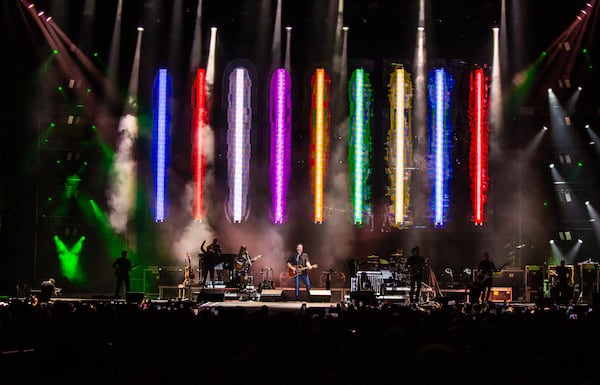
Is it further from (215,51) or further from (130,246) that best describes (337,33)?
(130,246)

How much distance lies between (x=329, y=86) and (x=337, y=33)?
1644 millimetres

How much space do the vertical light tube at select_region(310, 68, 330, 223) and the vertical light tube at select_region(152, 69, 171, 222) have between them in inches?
179

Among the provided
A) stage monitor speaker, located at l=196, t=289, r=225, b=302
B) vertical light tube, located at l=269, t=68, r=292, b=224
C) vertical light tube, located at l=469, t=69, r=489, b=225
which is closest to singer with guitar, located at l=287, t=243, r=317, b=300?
stage monitor speaker, located at l=196, t=289, r=225, b=302

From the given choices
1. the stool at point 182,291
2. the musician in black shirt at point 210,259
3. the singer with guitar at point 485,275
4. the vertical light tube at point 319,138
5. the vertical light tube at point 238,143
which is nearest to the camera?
the singer with guitar at point 485,275

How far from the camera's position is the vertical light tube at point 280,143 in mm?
23141

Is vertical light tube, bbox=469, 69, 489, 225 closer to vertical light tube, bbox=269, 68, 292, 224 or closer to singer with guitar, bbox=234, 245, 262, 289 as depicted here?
vertical light tube, bbox=269, 68, 292, 224

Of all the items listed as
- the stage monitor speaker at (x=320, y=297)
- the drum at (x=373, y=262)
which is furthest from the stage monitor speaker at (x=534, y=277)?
the stage monitor speaker at (x=320, y=297)

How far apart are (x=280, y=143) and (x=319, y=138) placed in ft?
4.12

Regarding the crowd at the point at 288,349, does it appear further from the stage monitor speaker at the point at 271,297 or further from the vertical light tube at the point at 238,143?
the vertical light tube at the point at 238,143

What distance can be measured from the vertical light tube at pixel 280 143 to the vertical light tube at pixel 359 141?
1955mm

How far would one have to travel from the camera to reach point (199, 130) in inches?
914

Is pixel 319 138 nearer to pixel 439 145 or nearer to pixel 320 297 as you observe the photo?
pixel 439 145

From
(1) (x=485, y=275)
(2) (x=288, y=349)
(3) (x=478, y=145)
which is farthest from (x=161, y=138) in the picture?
(2) (x=288, y=349)

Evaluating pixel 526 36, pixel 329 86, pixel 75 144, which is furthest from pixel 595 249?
pixel 75 144
